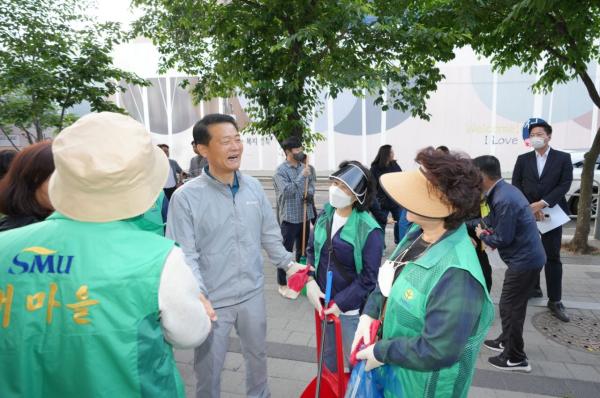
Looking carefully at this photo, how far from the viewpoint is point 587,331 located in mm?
3898

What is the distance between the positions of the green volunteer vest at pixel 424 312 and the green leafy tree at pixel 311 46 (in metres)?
3.84

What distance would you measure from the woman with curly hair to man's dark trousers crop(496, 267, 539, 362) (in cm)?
185

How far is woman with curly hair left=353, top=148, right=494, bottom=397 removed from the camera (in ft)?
4.80

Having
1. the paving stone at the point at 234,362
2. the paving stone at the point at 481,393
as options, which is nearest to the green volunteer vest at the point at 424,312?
the paving stone at the point at 481,393

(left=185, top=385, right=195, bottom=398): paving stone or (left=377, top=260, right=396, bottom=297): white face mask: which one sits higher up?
(left=377, top=260, right=396, bottom=297): white face mask

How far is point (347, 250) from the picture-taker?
2682 millimetres

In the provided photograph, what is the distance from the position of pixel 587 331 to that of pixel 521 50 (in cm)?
450

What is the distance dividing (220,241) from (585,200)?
6.32m

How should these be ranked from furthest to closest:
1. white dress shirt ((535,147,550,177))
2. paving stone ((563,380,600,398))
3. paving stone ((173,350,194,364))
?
white dress shirt ((535,147,550,177))
paving stone ((173,350,194,364))
paving stone ((563,380,600,398))

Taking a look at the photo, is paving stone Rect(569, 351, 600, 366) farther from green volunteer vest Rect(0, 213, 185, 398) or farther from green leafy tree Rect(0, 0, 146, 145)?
green leafy tree Rect(0, 0, 146, 145)

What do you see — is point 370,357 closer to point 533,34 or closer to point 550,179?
point 550,179

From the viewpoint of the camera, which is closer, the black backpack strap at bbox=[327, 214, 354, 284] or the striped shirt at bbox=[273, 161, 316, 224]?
the black backpack strap at bbox=[327, 214, 354, 284]

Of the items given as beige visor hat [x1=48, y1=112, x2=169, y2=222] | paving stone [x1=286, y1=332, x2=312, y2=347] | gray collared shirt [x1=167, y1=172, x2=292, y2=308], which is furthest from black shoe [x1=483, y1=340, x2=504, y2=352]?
beige visor hat [x1=48, y1=112, x2=169, y2=222]

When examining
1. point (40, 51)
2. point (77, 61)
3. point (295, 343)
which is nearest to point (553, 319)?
point (295, 343)
